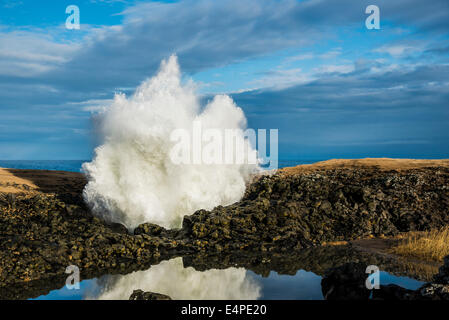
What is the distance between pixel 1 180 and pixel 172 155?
1315 cm

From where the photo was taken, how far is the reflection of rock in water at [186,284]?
9.89 m

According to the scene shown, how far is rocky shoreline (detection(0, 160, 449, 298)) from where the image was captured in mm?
12164

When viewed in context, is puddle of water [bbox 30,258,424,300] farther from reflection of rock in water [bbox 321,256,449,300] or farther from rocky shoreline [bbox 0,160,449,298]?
rocky shoreline [bbox 0,160,449,298]

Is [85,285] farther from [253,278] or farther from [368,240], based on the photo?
[368,240]

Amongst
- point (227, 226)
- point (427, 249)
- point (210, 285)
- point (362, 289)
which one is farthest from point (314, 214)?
point (362, 289)

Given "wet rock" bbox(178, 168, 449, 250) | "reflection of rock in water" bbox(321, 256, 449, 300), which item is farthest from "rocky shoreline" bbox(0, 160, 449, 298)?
"reflection of rock in water" bbox(321, 256, 449, 300)

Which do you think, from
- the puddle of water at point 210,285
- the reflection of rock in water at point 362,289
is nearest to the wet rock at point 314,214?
the puddle of water at point 210,285

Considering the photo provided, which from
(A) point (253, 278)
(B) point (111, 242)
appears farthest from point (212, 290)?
(B) point (111, 242)

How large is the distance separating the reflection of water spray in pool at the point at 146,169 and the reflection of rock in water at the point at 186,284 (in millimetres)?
4428

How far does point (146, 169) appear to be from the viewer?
1673 cm

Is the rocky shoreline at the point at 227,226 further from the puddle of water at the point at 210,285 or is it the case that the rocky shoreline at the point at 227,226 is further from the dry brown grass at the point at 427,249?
the dry brown grass at the point at 427,249

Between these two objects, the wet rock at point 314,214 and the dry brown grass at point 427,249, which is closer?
the dry brown grass at point 427,249

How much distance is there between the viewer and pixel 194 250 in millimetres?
13914

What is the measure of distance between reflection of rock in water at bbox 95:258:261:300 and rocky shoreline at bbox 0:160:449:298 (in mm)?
825
